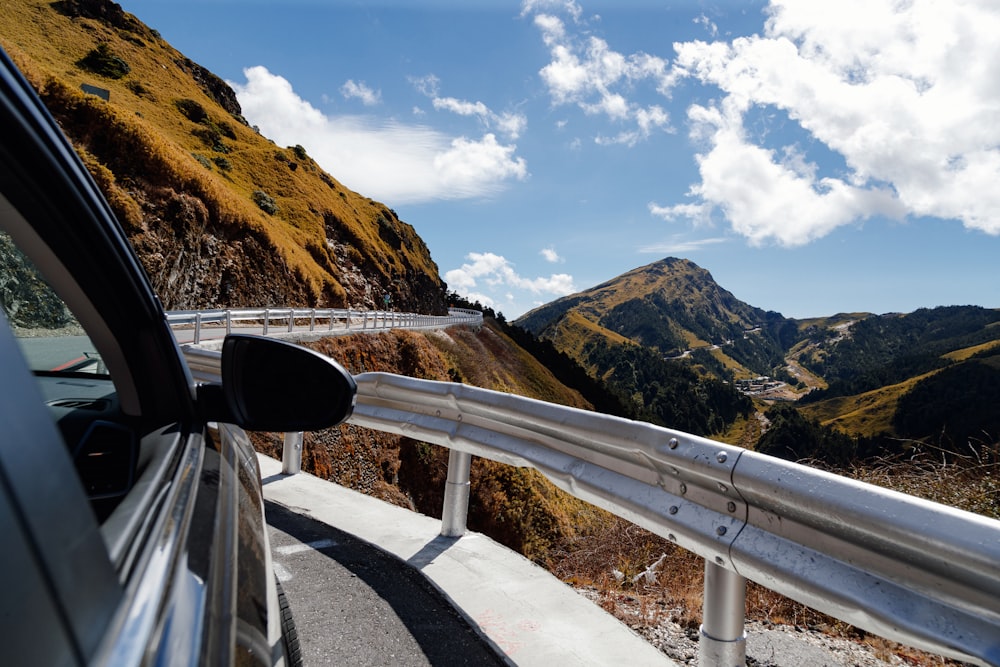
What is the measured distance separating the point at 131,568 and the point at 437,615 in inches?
108

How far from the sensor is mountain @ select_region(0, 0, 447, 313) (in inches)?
1347

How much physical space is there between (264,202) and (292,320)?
101ft

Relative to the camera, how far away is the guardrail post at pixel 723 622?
2.26 meters

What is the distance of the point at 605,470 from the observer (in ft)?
10.5

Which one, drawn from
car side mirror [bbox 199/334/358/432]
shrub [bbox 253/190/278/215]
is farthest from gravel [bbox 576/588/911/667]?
shrub [bbox 253/190/278/215]

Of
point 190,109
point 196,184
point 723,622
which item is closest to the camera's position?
point 723,622

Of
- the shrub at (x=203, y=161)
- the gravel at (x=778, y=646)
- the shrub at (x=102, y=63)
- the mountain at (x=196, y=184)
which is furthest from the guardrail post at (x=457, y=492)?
the shrub at (x=102, y=63)

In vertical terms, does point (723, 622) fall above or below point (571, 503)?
above

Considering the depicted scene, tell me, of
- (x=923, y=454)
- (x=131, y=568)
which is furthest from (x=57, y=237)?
(x=923, y=454)

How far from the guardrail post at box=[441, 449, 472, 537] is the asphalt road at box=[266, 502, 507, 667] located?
1.68ft

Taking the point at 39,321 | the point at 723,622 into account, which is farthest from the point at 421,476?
the point at 39,321

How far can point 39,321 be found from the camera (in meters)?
1.46

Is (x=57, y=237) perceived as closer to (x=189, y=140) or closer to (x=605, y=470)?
(x=605, y=470)

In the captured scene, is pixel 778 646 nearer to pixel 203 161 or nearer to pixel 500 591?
pixel 500 591
